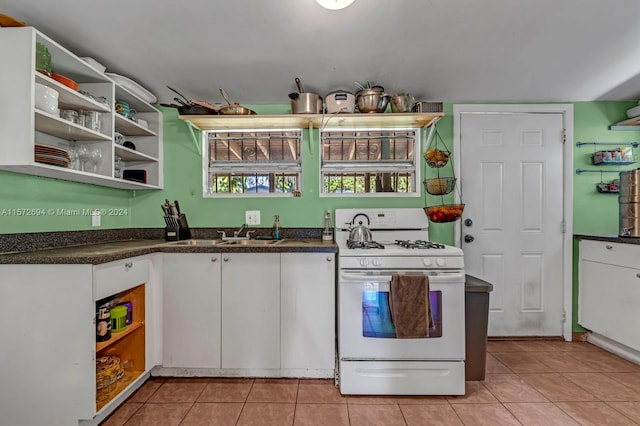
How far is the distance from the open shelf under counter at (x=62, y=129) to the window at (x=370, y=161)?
168 cm

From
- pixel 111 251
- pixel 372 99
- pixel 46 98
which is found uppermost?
pixel 372 99

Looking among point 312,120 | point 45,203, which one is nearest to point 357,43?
point 312,120

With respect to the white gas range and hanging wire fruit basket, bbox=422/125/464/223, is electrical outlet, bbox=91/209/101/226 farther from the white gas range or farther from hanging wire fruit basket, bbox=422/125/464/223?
hanging wire fruit basket, bbox=422/125/464/223

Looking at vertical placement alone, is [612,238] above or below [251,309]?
above

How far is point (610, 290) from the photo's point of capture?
238cm

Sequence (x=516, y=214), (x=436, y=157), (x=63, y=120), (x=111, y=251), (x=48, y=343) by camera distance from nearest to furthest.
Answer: (x=48, y=343) < (x=63, y=120) < (x=111, y=251) < (x=436, y=157) < (x=516, y=214)

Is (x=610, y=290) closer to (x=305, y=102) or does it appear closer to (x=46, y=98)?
(x=305, y=102)

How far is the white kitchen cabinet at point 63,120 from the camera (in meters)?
1.46

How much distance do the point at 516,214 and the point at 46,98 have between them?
3439 mm

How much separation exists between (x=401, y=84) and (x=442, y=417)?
7.43 ft

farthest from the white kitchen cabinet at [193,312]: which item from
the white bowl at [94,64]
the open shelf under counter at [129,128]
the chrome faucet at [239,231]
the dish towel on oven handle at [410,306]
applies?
the white bowl at [94,64]

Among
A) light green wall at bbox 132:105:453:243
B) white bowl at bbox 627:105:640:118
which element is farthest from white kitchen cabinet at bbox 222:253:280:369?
white bowl at bbox 627:105:640:118

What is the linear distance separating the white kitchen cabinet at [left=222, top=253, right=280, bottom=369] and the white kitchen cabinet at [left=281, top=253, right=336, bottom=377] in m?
0.06

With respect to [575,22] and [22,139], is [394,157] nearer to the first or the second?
[575,22]
